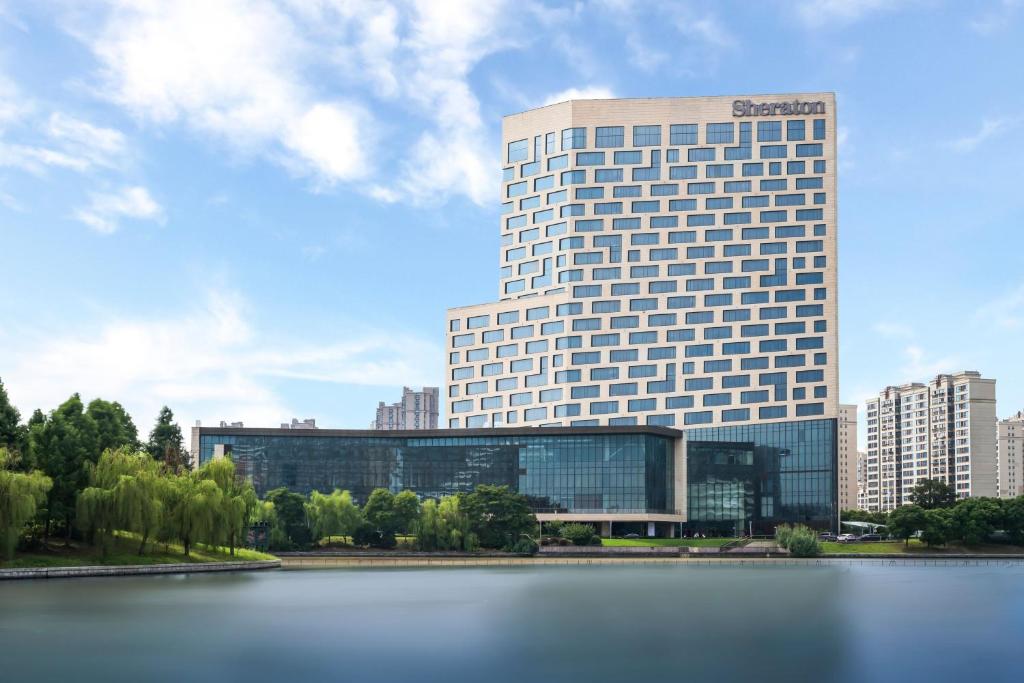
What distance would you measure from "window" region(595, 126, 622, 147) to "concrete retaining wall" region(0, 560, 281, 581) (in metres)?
92.9

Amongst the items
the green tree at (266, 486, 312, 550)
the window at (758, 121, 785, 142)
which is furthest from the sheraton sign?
the green tree at (266, 486, 312, 550)

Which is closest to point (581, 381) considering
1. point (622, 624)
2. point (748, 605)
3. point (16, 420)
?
point (16, 420)

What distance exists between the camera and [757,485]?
506ft

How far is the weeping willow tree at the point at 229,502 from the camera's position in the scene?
9006 centimetres

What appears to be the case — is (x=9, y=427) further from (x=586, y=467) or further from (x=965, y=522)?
(x=965, y=522)

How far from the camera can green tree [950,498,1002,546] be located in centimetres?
14100

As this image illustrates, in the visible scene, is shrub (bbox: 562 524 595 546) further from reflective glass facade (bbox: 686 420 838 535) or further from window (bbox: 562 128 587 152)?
window (bbox: 562 128 587 152)

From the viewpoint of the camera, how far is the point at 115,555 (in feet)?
271

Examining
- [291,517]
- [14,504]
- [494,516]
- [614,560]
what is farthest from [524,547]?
[14,504]

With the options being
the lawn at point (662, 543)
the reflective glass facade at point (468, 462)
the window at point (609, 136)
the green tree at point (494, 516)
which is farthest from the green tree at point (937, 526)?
the window at point (609, 136)

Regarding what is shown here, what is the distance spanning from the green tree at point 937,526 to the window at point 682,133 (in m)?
61.1

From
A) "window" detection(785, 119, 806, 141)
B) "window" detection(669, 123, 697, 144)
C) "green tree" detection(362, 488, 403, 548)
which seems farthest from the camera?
"window" detection(669, 123, 697, 144)

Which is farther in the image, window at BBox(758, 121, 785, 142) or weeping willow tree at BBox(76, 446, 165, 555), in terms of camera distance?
window at BBox(758, 121, 785, 142)

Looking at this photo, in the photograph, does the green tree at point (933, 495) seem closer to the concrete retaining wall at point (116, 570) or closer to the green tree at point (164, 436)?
the green tree at point (164, 436)
